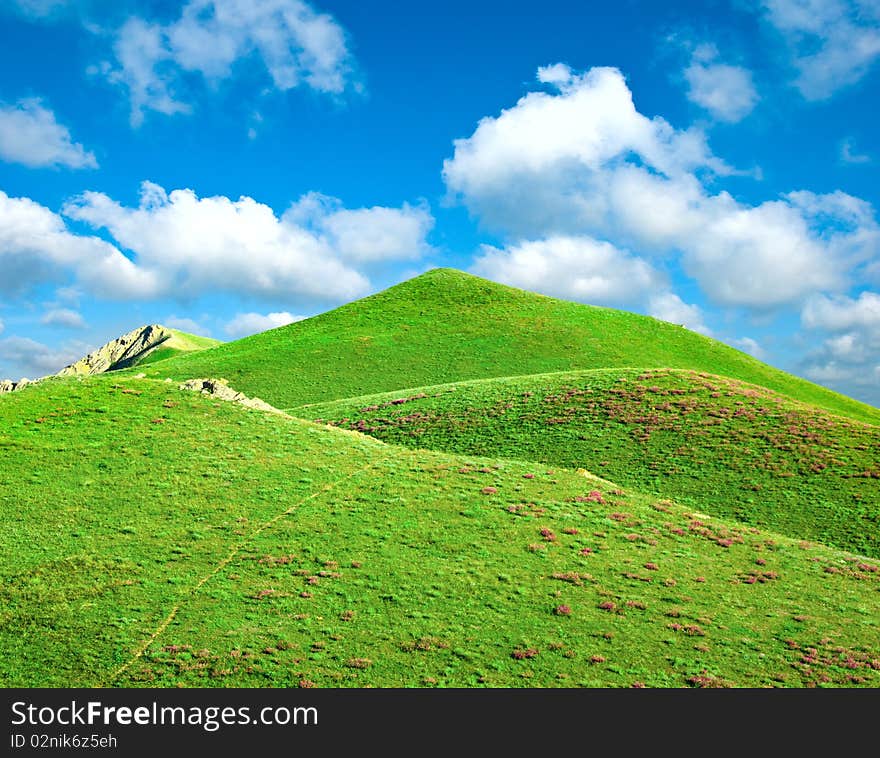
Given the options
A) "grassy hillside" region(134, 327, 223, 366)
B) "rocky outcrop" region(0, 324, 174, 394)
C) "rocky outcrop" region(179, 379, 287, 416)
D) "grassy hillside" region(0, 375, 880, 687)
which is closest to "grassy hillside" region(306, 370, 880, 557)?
"grassy hillside" region(0, 375, 880, 687)

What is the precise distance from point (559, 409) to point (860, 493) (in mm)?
27347

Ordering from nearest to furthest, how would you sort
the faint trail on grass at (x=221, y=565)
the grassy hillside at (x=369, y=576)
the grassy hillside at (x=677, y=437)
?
the faint trail on grass at (x=221, y=565) < the grassy hillside at (x=369, y=576) < the grassy hillside at (x=677, y=437)

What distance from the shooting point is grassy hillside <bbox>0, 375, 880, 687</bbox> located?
73.2ft

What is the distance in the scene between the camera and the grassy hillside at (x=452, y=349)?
97000mm

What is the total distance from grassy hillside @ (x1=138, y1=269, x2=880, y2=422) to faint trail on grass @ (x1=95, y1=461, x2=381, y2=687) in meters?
49.4

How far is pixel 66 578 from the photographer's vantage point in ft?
86.1

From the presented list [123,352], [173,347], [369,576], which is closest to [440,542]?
[369,576]

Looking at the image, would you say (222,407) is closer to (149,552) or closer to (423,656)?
(149,552)

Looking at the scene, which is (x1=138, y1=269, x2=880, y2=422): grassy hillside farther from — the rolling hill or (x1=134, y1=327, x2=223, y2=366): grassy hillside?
(x1=134, y1=327, x2=223, y2=366): grassy hillside

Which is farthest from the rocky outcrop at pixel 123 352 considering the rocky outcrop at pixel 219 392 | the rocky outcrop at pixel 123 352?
the rocky outcrop at pixel 219 392

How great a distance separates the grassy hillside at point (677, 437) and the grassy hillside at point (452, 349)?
18917 mm

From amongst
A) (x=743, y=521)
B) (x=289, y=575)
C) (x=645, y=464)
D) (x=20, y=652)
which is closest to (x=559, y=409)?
(x=645, y=464)

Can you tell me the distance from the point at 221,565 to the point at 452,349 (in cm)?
8051

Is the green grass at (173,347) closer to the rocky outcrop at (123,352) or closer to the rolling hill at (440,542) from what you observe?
the rocky outcrop at (123,352)
